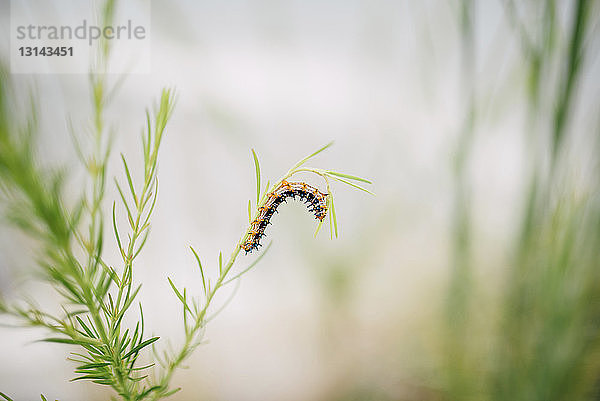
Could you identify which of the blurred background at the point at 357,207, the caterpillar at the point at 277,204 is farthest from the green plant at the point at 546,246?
the caterpillar at the point at 277,204

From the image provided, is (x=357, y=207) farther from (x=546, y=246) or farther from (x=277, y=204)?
(x=277, y=204)

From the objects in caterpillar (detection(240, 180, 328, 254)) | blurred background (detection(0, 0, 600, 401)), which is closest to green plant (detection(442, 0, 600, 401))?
Result: blurred background (detection(0, 0, 600, 401))

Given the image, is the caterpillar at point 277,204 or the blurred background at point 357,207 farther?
the blurred background at point 357,207

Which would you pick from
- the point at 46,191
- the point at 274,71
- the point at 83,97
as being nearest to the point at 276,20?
the point at 274,71

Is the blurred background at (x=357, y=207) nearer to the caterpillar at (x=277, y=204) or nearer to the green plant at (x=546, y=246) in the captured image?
the green plant at (x=546, y=246)
